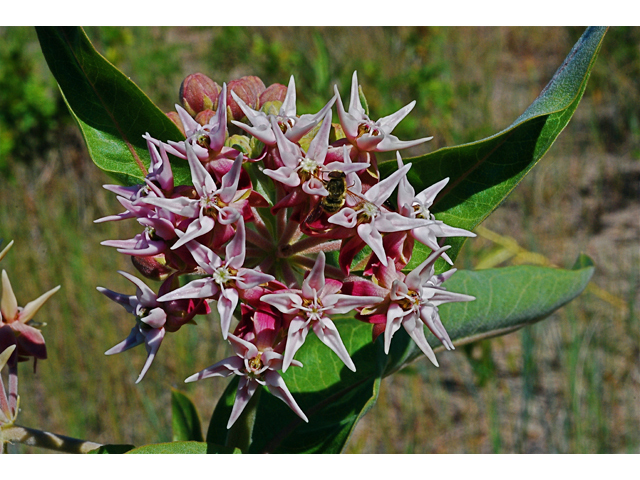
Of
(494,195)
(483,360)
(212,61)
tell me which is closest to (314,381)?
(494,195)

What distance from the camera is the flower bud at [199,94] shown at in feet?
2.76

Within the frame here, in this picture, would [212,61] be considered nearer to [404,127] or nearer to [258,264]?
[404,127]

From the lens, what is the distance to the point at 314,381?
35.6 inches

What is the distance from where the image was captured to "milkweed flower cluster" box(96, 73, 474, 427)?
65cm

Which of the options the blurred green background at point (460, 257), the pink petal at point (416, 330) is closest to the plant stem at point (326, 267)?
the pink petal at point (416, 330)

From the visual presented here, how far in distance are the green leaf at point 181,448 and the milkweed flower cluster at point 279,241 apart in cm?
10

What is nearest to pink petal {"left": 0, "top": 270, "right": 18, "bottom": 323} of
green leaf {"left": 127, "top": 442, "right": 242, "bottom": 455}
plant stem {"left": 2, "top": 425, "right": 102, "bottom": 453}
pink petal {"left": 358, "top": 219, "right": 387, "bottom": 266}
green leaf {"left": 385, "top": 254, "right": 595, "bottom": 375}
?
plant stem {"left": 2, "top": 425, "right": 102, "bottom": 453}

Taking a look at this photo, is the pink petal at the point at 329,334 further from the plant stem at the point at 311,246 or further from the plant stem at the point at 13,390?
the plant stem at the point at 13,390

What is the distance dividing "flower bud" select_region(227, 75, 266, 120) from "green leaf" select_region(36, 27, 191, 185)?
0.08 meters

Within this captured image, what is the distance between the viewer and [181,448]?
0.72 meters

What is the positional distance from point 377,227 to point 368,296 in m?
0.08

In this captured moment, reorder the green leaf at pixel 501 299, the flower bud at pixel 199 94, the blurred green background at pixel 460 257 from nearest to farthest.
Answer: the flower bud at pixel 199 94 → the green leaf at pixel 501 299 → the blurred green background at pixel 460 257

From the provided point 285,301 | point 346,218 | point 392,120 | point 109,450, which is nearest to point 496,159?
point 392,120

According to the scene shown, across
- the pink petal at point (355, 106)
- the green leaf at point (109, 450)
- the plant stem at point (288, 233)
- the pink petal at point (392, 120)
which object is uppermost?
the pink petal at point (355, 106)
